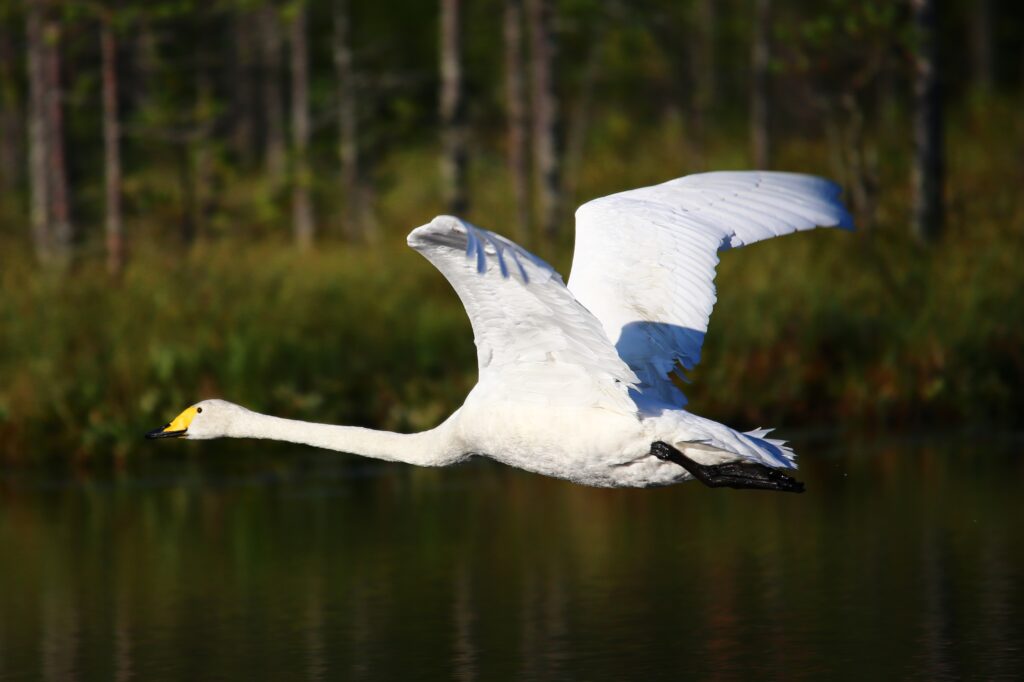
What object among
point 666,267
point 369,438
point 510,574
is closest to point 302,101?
point 510,574

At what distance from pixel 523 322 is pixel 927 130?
1369 cm

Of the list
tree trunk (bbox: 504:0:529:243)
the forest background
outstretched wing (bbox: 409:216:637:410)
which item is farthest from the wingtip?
tree trunk (bbox: 504:0:529:243)

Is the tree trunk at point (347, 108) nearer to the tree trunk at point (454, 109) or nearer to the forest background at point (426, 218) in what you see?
the forest background at point (426, 218)

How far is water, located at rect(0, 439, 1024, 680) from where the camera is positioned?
7.98 meters

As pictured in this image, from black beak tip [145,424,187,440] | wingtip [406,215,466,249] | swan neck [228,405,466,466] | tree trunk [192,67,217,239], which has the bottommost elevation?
swan neck [228,405,466,466]

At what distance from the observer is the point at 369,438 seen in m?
8.50

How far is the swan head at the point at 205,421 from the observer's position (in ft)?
29.8

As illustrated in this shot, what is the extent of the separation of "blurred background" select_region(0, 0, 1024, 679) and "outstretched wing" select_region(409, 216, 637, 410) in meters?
1.37

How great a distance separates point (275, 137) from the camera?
38.8 meters

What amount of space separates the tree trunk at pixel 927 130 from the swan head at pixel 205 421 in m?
11.8

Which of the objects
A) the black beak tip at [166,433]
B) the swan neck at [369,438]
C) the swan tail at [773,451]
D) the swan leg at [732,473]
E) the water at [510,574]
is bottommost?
the water at [510,574]

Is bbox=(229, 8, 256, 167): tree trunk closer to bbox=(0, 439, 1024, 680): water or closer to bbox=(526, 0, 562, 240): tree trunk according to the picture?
bbox=(526, 0, 562, 240): tree trunk

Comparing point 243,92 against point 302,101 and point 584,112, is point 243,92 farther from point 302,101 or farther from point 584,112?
point 584,112

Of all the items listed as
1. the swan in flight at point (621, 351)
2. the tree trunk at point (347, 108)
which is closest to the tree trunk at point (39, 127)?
the tree trunk at point (347, 108)
